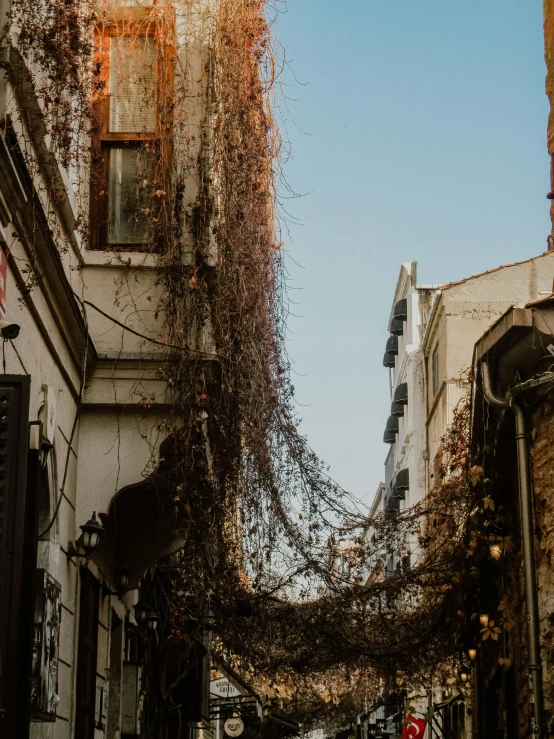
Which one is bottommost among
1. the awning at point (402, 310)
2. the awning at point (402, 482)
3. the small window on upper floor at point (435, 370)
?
the awning at point (402, 482)

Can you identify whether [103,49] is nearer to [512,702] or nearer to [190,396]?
[190,396]

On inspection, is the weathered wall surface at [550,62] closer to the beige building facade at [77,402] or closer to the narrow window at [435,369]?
the beige building facade at [77,402]

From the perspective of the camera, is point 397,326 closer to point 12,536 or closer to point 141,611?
point 141,611

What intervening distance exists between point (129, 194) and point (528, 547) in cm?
480

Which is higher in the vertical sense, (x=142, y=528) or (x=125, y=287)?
(x=125, y=287)

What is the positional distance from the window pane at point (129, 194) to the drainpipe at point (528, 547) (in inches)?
133

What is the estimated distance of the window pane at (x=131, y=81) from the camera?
35.4ft

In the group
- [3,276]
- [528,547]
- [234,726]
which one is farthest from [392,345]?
[3,276]

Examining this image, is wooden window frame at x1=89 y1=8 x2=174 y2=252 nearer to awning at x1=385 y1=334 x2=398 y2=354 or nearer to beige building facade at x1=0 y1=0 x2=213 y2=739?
beige building facade at x1=0 y1=0 x2=213 y2=739

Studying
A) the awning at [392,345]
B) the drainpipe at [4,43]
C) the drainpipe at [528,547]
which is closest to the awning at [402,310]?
the awning at [392,345]

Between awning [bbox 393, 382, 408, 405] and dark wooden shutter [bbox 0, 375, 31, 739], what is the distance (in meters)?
34.6

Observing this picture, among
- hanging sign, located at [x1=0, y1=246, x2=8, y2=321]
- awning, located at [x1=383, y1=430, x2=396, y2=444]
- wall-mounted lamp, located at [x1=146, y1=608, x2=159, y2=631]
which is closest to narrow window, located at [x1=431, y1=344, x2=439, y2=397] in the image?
awning, located at [x1=383, y1=430, x2=396, y2=444]

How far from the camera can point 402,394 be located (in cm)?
4056

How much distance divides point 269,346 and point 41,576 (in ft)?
13.1
